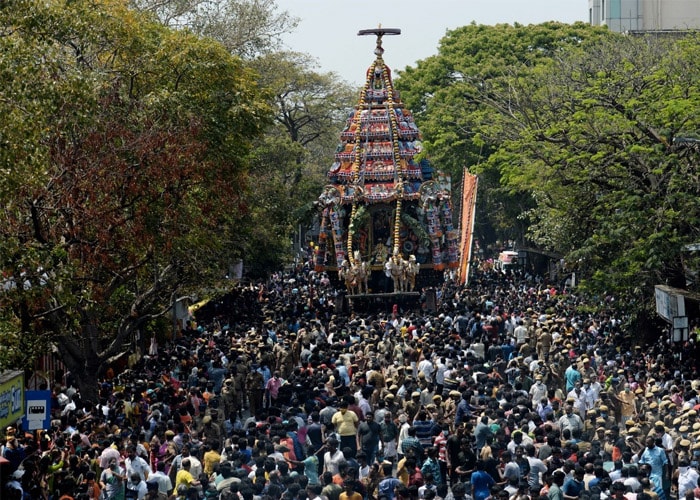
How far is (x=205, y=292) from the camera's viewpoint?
31578mm

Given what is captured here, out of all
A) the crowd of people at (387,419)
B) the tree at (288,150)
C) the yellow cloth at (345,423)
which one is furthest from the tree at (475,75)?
the yellow cloth at (345,423)

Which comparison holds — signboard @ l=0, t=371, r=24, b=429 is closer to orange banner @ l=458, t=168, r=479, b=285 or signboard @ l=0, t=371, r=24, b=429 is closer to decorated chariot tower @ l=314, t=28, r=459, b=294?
decorated chariot tower @ l=314, t=28, r=459, b=294

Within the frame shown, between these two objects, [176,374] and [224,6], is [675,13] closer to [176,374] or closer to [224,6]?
[224,6]

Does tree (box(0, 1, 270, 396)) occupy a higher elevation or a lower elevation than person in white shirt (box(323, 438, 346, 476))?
higher

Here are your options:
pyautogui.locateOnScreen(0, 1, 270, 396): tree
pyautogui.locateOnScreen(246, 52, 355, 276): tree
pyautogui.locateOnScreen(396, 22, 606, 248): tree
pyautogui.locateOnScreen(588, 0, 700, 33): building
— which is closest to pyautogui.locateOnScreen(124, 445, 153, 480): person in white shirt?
pyautogui.locateOnScreen(0, 1, 270, 396): tree

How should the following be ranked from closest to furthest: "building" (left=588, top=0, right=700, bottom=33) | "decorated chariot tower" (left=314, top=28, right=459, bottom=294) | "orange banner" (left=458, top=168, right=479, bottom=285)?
"decorated chariot tower" (left=314, top=28, right=459, bottom=294) < "orange banner" (left=458, top=168, right=479, bottom=285) < "building" (left=588, top=0, right=700, bottom=33)

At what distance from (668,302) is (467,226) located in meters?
19.6

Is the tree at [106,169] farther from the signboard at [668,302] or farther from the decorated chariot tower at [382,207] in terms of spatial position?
the decorated chariot tower at [382,207]

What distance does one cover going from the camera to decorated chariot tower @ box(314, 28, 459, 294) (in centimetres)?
4250

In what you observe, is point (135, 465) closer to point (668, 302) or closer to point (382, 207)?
point (668, 302)

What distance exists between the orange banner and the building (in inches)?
1152

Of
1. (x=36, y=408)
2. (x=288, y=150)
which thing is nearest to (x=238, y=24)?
(x=288, y=150)

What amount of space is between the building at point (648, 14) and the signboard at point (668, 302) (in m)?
47.1

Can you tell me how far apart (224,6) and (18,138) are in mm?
34278
